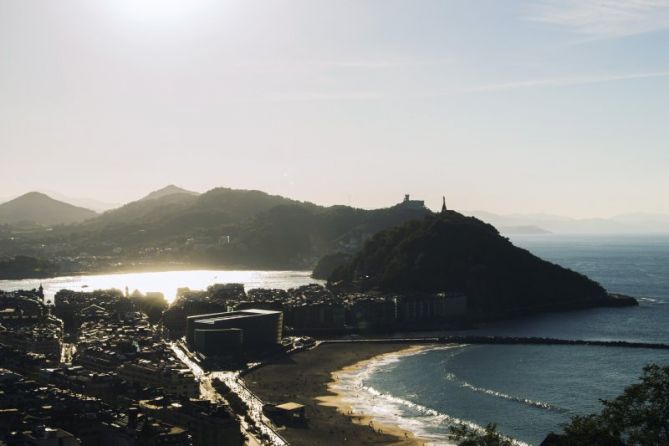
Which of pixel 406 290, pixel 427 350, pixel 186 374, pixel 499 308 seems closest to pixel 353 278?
pixel 406 290

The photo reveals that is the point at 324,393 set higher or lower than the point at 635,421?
lower

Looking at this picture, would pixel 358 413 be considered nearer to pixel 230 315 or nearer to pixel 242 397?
pixel 242 397

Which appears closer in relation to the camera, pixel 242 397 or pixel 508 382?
pixel 242 397

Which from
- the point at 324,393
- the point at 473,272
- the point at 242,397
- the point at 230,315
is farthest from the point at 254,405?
the point at 473,272

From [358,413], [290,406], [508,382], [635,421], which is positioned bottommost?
[358,413]

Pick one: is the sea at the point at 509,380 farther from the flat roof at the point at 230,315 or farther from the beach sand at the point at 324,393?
Result: the flat roof at the point at 230,315

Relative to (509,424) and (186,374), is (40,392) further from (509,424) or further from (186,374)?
(509,424)

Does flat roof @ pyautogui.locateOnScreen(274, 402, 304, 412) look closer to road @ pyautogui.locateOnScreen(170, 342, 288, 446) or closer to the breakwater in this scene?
road @ pyautogui.locateOnScreen(170, 342, 288, 446)
